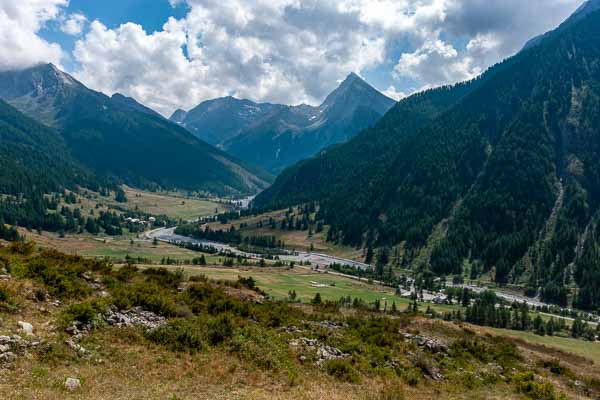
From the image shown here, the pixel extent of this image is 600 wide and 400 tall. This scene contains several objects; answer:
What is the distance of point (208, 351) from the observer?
31.7 metres

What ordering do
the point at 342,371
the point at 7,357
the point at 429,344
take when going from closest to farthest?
the point at 7,357
the point at 342,371
the point at 429,344

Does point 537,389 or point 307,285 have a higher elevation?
point 537,389

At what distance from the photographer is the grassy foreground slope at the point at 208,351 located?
25.1 m

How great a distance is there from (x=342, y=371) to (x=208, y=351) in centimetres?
1079

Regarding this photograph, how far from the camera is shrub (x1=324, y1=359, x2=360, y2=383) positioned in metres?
32.0

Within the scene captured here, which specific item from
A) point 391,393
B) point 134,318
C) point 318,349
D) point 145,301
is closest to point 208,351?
point 134,318

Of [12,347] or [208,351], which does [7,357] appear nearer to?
[12,347]

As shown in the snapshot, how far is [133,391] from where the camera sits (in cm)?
2372

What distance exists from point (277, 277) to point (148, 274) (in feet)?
418

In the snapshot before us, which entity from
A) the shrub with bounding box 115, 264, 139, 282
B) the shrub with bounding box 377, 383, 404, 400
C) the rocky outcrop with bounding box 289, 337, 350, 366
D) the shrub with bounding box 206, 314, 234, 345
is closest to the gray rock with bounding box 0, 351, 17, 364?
the shrub with bounding box 206, 314, 234, 345

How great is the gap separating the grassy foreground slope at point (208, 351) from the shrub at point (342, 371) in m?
0.08

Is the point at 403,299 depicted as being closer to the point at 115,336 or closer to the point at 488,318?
the point at 488,318

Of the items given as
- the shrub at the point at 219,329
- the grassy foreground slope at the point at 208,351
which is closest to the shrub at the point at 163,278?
the grassy foreground slope at the point at 208,351

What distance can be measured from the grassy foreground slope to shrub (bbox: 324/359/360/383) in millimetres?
81
